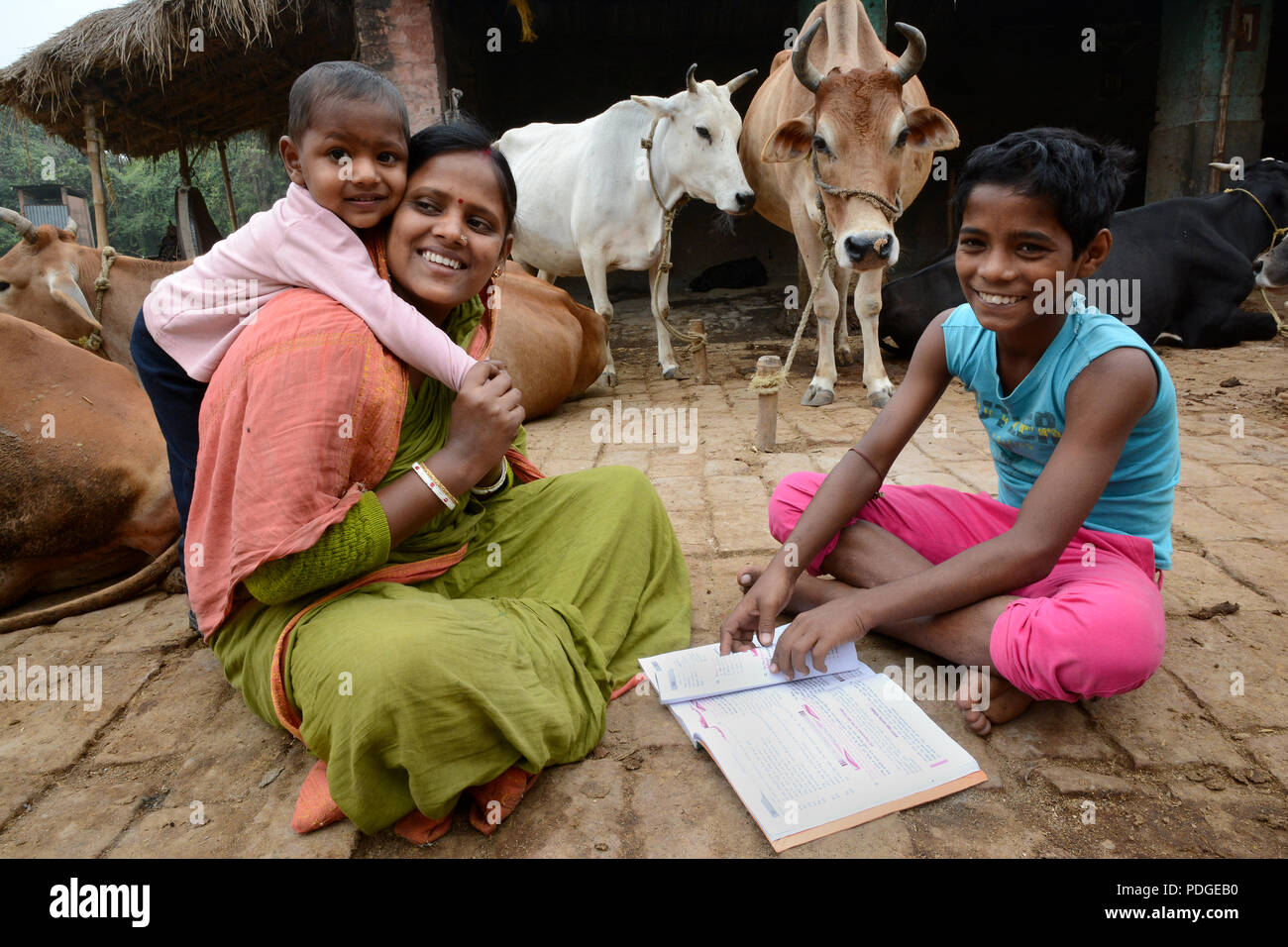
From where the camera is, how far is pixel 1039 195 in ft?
5.25

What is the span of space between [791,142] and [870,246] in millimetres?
853

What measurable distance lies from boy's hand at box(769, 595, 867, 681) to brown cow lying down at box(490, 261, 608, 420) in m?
2.78

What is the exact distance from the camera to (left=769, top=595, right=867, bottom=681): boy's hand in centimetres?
166

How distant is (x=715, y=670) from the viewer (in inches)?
72.2

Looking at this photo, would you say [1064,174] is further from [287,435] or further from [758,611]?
[287,435]

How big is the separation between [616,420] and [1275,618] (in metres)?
3.17

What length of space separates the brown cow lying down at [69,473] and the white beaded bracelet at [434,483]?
1.61 m

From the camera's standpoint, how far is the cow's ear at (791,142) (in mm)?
4334

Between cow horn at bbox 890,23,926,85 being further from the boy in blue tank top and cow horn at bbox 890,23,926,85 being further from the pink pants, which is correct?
the pink pants

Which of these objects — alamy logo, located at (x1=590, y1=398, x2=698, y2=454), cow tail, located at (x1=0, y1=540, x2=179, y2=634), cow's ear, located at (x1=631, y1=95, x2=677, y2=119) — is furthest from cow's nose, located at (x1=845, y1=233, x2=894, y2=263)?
cow tail, located at (x1=0, y1=540, x2=179, y2=634)

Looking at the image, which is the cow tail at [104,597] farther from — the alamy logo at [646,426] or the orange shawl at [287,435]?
the alamy logo at [646,426]

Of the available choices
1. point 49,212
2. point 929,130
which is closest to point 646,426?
point 929,130

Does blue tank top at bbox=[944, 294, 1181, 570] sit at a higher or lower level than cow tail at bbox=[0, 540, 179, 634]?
higher

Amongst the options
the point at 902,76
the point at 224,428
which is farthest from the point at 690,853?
the point at 902,76
